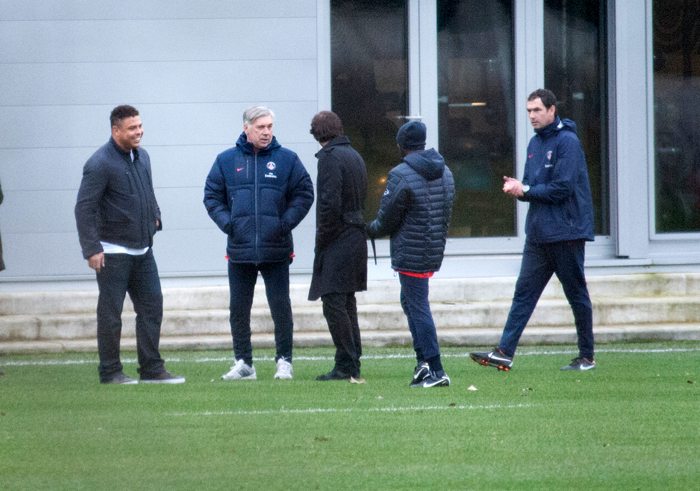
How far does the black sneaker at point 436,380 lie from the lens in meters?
6.63

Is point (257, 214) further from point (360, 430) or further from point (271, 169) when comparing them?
point (360, 430)

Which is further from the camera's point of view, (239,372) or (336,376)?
(239,372)

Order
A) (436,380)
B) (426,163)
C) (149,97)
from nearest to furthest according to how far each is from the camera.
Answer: (426,163) → (436,380) → (149,97)

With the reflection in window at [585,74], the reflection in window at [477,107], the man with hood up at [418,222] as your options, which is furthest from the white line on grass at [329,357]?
the reflection in window at [585,74]

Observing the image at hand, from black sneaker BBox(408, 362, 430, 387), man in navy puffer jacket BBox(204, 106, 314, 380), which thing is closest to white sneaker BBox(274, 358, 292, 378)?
man in navy puffer jacket BBox(204, 106, 314, 380)

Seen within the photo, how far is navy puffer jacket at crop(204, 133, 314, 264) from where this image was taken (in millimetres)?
7008

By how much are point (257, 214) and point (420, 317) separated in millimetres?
1359

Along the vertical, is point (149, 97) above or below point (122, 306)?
above

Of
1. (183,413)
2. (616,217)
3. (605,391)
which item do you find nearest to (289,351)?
(183,413)

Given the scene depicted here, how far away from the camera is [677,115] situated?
11.0m

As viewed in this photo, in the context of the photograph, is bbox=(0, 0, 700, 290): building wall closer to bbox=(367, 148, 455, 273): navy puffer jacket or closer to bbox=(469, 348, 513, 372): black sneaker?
bbox=(469, 348, 513, 372): black sneaker

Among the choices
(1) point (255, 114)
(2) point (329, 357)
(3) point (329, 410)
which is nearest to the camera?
(3) point (329, 410)

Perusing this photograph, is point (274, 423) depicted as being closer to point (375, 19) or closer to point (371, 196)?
point (371, 196)

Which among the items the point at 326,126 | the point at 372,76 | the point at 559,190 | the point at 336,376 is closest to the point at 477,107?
the point at 372,76
